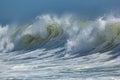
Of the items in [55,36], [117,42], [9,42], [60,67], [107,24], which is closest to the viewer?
[60,67]

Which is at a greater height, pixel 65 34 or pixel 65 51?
pixel 65 34

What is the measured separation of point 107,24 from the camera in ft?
66.8

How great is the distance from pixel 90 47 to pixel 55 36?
798 cm

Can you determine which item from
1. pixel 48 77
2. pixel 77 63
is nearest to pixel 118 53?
pixel 77 63

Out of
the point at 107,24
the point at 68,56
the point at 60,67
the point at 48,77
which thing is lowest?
the point at 48,77

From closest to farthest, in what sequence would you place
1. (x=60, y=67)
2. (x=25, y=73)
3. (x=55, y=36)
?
(x=25, y=73) < (x=60, y=67) < (x=55, y=36)

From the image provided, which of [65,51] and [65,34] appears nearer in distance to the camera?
[65,51]

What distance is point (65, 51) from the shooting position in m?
20.2

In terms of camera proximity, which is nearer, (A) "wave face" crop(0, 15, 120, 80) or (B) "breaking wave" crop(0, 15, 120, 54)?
(A) "wave face" crop(0, 15, 120, 80)

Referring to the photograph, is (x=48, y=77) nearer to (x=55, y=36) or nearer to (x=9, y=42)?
(x=55, y=36)

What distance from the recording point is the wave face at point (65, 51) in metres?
13.5

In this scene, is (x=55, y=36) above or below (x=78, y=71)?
above

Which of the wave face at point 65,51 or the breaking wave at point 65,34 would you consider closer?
the wave face at point 65,51

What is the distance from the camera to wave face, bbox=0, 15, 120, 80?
1352 cm
